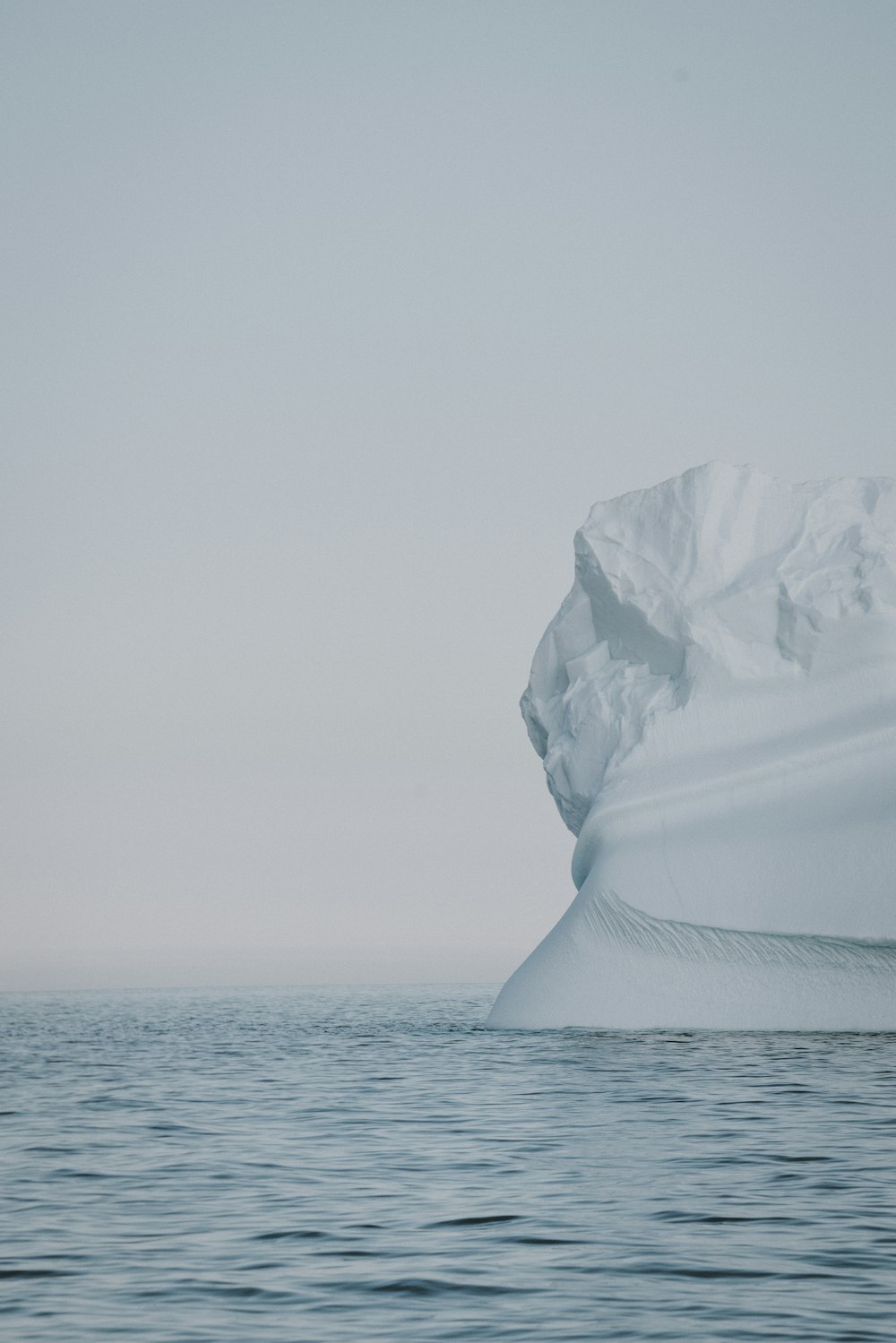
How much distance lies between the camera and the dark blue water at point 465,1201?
551 centimetres

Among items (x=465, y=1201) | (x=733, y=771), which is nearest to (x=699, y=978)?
(x=733, y=771)

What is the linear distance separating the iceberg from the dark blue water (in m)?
2.10

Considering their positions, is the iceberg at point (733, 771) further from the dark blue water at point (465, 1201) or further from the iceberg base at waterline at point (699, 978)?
the dark blue water at point (465, 1201)

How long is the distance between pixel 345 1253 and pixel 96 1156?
3648mm

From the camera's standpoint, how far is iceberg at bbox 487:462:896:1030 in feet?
56.9

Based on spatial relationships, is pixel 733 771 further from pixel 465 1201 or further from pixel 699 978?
pixel 465 1201

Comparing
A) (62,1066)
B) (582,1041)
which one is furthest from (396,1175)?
(62,1066)

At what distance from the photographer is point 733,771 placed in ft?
61.2

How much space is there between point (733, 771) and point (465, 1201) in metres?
11.7

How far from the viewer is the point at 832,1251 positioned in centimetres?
632

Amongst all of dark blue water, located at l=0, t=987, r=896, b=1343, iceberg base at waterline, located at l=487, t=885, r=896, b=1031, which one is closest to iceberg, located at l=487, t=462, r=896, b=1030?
iceberg base at waterline, located at l=487, t=885, r=896, b=1031

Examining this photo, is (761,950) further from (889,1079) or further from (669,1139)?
(669,1139)

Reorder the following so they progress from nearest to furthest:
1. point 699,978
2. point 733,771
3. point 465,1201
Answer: point 465,1201 → point 699,978 → point 733,771

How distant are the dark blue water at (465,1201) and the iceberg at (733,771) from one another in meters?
2.10
